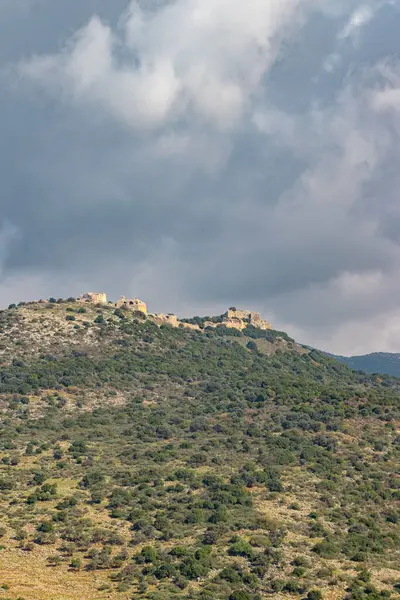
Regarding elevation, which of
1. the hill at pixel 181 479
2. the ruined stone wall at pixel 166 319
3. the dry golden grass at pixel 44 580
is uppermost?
the ruined stone wall at pixel 166 319

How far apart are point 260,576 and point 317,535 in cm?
1027

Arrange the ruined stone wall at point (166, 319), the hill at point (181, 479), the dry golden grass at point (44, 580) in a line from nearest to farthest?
the dry golden grass at point (44, 580), the hill at point (181, 479), the ruined stone wall at point (166, 319)

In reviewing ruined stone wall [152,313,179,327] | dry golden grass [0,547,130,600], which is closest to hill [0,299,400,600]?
dry golden grass [0,547,130,600]

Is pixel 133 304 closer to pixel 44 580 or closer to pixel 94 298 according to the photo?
pixel 94 298

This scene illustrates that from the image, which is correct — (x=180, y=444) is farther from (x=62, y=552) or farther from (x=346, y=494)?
(x=62, y=552)

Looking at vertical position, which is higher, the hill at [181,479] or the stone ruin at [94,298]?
the stone ruin at [94,298]

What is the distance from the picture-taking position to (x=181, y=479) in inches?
3145

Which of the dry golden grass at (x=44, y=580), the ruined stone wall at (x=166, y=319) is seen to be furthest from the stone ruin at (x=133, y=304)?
the dry golden grass at (x=44, y=580)

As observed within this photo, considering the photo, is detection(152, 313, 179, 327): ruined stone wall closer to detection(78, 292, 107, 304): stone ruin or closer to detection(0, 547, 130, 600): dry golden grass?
detection(78, 292, 107, 304): stone ruin

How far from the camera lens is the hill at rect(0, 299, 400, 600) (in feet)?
184

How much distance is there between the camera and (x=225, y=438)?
9819 cm

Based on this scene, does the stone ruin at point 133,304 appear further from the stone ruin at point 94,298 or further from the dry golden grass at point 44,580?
the dry golden grass at point 44,580

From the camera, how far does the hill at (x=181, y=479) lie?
5603 centimetres

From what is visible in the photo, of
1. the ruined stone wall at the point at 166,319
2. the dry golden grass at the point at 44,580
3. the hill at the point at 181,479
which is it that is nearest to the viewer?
the dry golden grass at the point at 44,580
